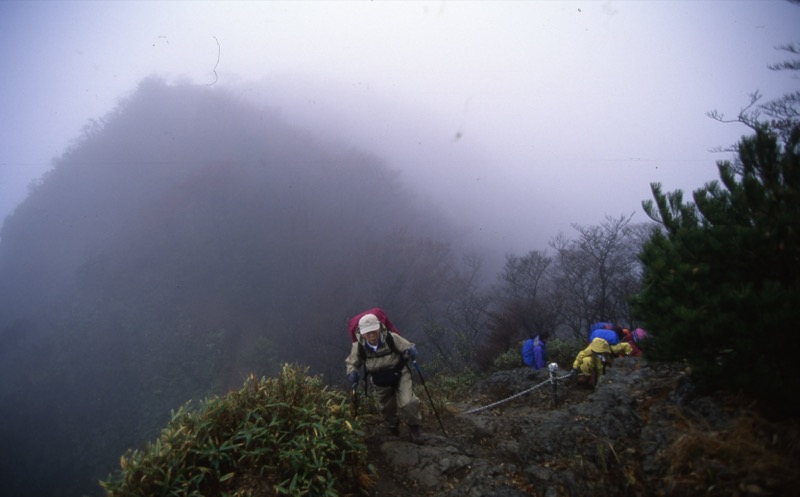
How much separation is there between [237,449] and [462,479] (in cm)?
258

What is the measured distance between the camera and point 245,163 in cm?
6184

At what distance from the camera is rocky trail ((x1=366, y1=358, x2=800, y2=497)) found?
2.22 metres

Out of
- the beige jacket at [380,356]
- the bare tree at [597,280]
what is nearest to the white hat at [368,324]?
the beige jacket at [380,356]

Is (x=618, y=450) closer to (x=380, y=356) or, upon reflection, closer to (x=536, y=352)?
(x=380, y=356)

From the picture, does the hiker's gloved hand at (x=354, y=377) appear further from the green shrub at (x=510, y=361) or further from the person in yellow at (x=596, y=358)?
the green shrub at (x=510, y=361)

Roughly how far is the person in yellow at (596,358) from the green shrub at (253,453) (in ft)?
17.6

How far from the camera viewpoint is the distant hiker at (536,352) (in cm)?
1027

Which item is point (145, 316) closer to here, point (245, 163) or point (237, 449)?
point (245, 163)

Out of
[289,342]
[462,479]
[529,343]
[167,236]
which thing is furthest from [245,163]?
[462,479]

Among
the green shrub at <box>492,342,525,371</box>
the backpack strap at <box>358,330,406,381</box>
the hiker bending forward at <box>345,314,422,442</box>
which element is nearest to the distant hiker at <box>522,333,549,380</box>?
the green shrub at <box>492,342,525,371</box>

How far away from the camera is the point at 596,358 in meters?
6.93

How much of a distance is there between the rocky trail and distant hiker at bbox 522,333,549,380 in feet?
15.2

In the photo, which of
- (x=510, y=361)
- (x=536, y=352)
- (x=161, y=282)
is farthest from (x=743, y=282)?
(x=161, y=282)

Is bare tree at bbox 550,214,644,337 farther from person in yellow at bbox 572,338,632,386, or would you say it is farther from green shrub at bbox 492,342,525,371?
person in yellow at bbox 572,338,632,386
